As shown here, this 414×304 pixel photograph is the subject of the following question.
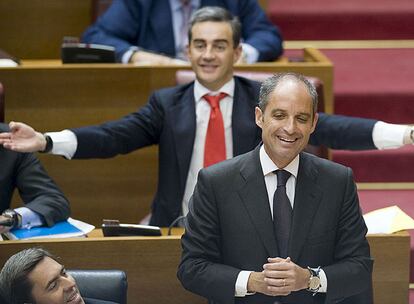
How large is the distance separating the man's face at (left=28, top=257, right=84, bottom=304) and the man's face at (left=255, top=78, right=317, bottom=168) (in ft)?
1.36

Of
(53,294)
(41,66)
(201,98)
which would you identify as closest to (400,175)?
(201,98)

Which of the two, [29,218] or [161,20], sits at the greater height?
[161,20]

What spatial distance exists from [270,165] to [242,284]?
208 mm

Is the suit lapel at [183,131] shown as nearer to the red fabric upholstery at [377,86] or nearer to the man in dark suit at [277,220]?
the man in dark suit at [277,220]

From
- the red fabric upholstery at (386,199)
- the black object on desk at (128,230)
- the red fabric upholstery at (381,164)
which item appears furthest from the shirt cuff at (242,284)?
the red fabric upholstery at (381,164)

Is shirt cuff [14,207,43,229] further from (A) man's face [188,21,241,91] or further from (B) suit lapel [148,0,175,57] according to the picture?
(B) suit lapel [148,0,175,57]

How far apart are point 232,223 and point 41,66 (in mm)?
1231

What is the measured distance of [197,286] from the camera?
192 cm

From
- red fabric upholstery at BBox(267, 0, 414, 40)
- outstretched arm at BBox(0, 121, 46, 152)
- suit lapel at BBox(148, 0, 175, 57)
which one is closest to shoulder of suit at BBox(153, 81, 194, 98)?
outstretched arm at BBox(0, 121, 46, 152)

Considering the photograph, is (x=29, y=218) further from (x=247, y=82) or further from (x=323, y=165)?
(x=323, y=165)

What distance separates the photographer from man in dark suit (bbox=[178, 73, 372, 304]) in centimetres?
190

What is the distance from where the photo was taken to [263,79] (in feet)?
9.22

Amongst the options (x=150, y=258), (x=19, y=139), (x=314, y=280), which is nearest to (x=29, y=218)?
(x=19, y=139)

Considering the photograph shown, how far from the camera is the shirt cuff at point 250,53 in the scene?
324 cm
